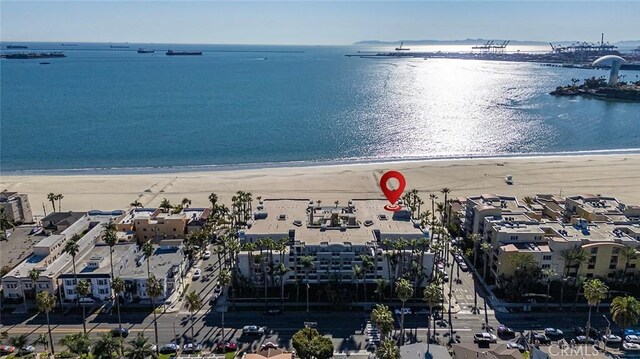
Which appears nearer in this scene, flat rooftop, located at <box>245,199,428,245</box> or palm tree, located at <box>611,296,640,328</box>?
palm tree, located at <box>611,296,640,328</box>

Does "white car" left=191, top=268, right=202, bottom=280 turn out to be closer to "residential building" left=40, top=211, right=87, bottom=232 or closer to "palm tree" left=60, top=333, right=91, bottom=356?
"palm tree" left=60, top=333, right=91, bottom=356

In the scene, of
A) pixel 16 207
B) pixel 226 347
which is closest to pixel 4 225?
pixel 16 207

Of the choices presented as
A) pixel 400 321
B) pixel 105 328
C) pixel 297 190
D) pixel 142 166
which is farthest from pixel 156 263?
pixel 142 166

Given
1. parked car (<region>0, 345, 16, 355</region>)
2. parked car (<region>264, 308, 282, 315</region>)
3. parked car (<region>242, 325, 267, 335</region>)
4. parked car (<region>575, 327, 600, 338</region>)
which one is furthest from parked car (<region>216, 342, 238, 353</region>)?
parked car (<region>575, 327, 600, 338</region>)

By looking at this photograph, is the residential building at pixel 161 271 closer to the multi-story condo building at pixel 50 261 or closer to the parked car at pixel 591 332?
the multi-story condo building at pixel 50 261

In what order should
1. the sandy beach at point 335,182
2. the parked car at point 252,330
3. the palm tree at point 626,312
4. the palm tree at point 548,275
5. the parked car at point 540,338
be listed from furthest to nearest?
the sandy beach at point 335,182, the palm tree at point 548,275, the parked car at point 252,330, the parked car at point 540,338, the palm tree at point 626,312

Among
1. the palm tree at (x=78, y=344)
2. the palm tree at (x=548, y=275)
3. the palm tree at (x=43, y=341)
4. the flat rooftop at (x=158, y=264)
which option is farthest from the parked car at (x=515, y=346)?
the palm tree at (x=43, y=341)

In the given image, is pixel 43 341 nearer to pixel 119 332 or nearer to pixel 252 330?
pixel 119 332
